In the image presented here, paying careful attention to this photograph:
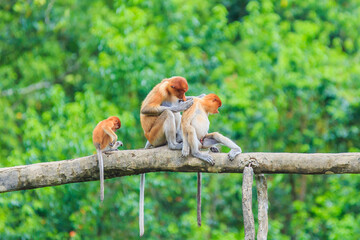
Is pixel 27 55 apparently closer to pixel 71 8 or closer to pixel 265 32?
pixel 71 8

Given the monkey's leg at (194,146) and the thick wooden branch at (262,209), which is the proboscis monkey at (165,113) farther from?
the thick wooden branch at (262,209)

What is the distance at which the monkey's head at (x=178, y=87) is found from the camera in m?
5.18

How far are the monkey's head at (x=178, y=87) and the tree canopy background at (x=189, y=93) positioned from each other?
3.17 metres

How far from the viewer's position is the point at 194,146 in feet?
16.3

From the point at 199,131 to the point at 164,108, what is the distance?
408mm

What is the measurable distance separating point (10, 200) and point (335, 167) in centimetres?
500

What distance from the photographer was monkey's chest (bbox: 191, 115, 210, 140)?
5.14m

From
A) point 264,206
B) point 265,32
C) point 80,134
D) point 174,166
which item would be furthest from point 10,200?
point 265,32

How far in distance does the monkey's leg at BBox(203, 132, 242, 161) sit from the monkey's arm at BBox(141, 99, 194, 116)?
329 millimetres

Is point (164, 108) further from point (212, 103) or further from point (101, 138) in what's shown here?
point (101, 138)

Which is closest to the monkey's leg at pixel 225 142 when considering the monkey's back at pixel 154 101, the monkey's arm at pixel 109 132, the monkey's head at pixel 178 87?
the monkey's head at pixel 178 87

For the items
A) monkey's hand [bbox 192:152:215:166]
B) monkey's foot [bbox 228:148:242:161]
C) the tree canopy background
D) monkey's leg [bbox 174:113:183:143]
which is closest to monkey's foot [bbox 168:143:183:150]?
monkey's leg [bbox 174:113:183:143]

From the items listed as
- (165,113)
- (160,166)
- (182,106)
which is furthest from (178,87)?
(160,166)

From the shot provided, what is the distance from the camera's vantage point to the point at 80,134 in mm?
8430
